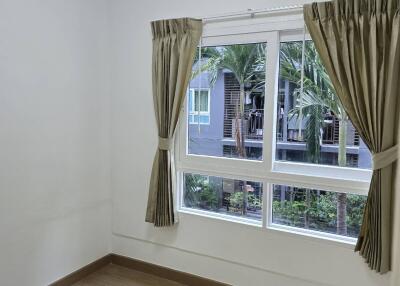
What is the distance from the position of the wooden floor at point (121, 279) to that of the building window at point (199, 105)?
140cm

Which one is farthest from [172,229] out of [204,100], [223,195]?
[204,100]

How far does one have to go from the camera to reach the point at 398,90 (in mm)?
2023

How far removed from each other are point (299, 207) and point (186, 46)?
4.90ft

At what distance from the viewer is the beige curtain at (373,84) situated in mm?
2000

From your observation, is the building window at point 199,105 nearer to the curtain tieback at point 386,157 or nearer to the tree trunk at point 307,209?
the tree trunk at point 307,209

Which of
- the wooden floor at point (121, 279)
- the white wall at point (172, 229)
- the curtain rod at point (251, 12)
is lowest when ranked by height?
the wooden floor at point (121, 279)

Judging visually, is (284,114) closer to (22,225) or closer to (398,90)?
(398,90)

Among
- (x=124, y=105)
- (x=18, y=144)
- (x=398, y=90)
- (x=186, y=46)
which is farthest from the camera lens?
(x=124, y=105)

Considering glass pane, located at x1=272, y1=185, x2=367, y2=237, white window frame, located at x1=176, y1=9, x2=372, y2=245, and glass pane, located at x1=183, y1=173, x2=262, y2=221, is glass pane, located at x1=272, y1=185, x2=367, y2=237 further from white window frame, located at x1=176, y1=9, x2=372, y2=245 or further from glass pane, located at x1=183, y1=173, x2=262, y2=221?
glass pane, located at x1=183, y1=173, x2=262, y2=221

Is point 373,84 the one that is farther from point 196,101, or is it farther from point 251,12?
point 196,101

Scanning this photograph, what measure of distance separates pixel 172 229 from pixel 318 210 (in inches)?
48.0

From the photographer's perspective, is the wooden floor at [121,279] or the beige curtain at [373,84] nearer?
the beige curtain at [373,84]

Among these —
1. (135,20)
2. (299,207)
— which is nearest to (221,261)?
(299,207)

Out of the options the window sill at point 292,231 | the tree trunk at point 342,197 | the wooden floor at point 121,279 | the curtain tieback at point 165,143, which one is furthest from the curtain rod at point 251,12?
the wooden floor at point 121,279
